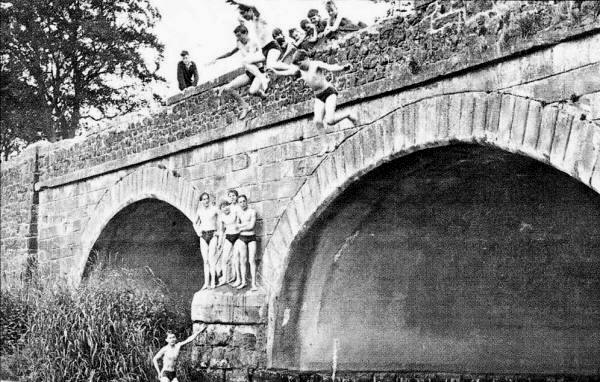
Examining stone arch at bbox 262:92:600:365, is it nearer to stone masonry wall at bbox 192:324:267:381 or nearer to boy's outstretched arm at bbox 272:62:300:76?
stone masonry wall at bbox 192:324:267:381

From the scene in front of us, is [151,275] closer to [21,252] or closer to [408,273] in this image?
[21,252]

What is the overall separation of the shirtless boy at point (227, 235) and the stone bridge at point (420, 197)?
0.88ft

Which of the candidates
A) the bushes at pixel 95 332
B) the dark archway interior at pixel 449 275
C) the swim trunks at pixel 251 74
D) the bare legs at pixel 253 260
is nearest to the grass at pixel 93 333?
the bushes at pixel 95 332

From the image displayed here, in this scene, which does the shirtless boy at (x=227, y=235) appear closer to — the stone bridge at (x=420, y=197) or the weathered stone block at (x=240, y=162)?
the stone bridge at (x=420, y=197)

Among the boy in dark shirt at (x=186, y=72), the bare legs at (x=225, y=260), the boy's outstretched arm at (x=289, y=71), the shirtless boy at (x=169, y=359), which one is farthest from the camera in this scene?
the boy in dark shirt at (x=186, y=72)

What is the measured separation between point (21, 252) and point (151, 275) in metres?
3.00

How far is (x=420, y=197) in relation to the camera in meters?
9.86

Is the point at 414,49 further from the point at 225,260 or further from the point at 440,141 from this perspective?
the point at 225,260

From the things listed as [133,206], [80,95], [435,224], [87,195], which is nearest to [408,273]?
[435,224]

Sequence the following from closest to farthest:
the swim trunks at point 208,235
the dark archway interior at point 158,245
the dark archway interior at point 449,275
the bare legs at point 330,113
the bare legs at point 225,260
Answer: the bare legs at point 330,113
the dark archway interior at point 449,275
the bare legs at point 225,260
the swim trunks at point 208,235
the dark archway interior at point 158,245

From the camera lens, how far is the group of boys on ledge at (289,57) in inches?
376

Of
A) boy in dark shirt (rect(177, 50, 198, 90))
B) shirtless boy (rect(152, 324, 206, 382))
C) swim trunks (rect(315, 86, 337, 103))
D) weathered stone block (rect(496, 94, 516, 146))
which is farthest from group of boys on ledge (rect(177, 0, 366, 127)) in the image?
boy in dark shirt (rect(177, 50, 198, 90))

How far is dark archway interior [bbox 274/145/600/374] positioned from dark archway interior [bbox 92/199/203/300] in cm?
464

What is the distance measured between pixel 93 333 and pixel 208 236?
179cm
